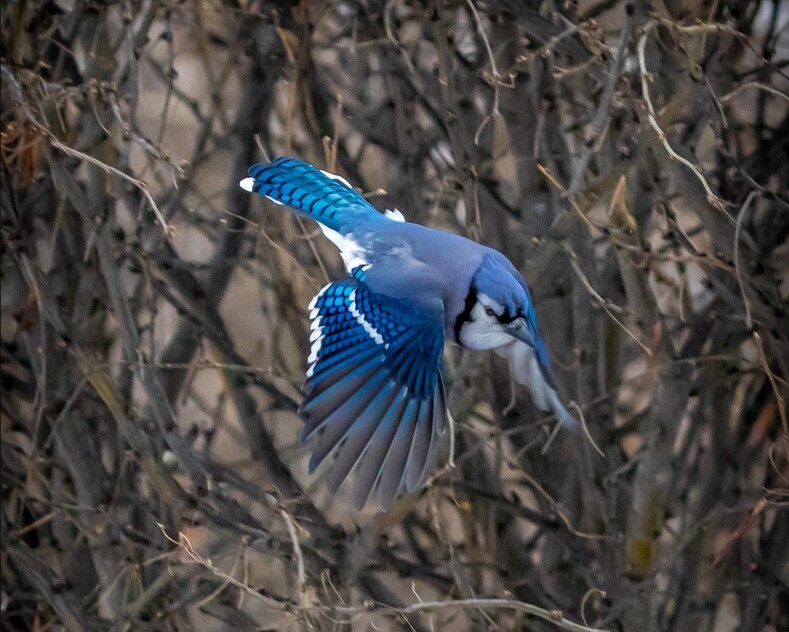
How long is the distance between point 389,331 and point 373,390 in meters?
0.15

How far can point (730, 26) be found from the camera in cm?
188

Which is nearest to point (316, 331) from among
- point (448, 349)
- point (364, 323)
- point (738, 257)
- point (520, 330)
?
point (364, 323)

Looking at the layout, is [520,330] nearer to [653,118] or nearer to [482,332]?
[482,332]

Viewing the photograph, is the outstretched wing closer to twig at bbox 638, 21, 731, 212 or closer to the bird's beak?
the bird's beak

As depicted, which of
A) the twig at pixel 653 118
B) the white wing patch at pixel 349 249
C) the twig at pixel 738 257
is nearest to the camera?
the twig at pixel 653 118

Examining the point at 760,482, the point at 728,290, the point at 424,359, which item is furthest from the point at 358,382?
the point at 760,482

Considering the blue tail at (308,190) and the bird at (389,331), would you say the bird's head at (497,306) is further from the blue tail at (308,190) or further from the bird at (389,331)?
the blue tail at (308,190)

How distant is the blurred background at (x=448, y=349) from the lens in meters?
2.17

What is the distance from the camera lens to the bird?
1.82m

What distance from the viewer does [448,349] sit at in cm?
248

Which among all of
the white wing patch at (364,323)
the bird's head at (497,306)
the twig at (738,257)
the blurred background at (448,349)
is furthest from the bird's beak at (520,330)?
the twig at (738,257)

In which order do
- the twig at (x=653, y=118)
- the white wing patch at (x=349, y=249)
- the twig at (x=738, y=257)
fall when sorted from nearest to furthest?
the twig at (x=653, y=118), the twig at (x=738, y=257), the white wing patch at (x=349, y=249)

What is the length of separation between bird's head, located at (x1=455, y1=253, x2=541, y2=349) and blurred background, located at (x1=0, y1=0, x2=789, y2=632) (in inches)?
2.8

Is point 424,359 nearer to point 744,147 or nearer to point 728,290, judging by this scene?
point 728,290
